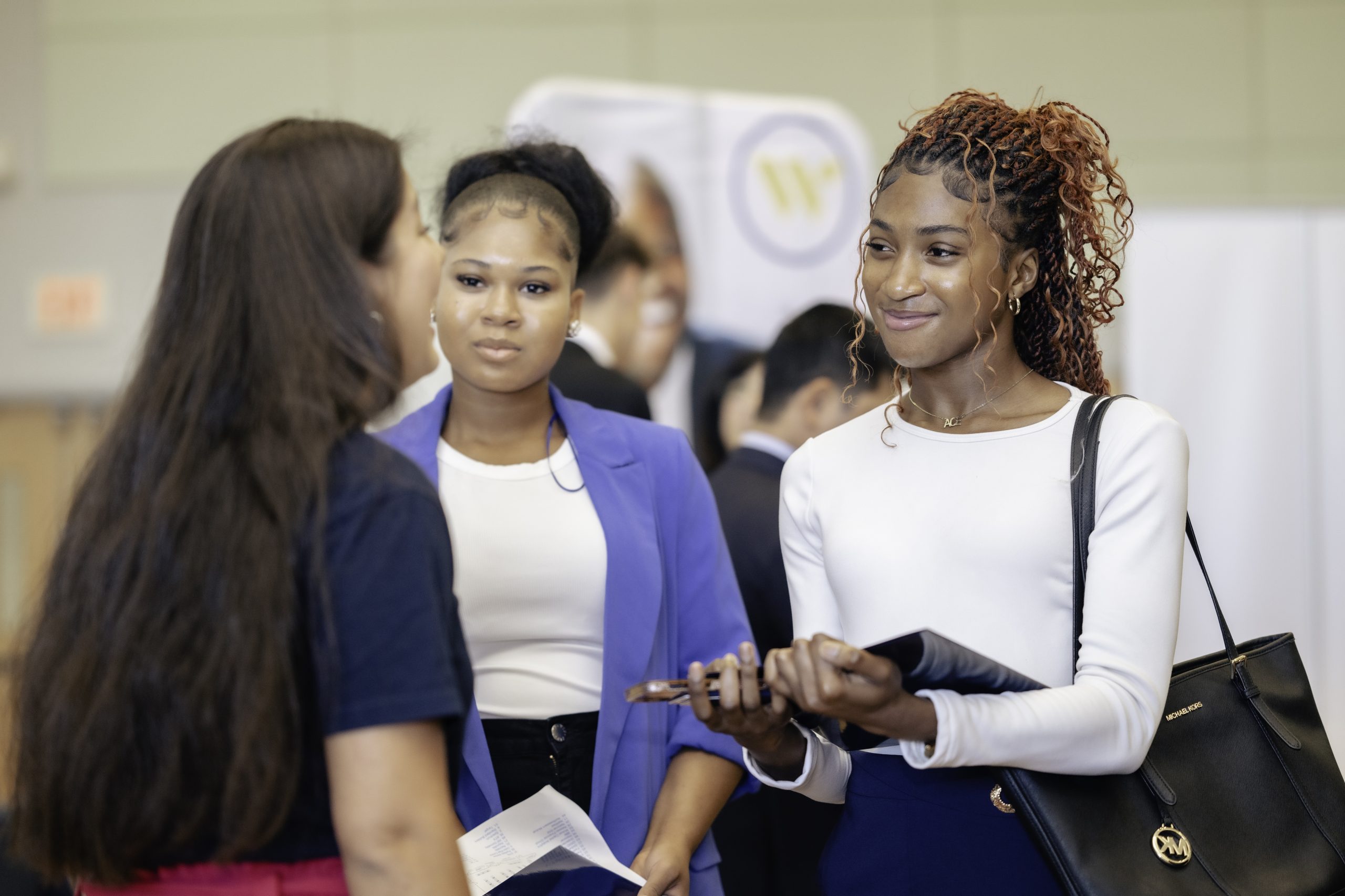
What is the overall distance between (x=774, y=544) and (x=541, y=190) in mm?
1037

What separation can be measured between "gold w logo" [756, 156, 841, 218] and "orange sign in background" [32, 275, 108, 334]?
3.26 meters

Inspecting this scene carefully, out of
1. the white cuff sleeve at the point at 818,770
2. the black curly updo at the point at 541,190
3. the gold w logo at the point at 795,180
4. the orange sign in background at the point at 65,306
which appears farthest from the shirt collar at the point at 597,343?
the orange sign in background at the point at 65,306

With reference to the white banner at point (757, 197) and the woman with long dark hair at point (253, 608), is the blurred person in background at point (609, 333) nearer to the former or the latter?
the white banner at point (757, 197)

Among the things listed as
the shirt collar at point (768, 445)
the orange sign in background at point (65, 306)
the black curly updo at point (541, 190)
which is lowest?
the shirt collar at point (768, 445)

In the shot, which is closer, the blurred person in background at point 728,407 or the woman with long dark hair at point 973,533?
the woman with long dark hair at point 973,533

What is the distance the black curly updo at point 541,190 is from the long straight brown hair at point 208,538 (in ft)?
2.82

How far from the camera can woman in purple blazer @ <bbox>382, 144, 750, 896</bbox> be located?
1.76 m

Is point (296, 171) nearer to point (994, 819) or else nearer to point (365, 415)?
point (365, 415)

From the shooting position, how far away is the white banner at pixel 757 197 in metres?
4.36

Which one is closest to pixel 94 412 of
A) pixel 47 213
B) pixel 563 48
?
pixel 47 213

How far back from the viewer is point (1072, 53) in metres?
5.52

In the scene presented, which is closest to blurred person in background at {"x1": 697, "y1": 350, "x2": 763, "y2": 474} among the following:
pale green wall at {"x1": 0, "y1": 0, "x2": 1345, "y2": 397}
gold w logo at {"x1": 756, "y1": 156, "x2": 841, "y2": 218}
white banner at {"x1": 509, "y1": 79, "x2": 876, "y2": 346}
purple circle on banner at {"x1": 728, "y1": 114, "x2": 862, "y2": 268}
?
white banner at {"x1": 509, "y1": 79, "x2": 876, "y2": 346}

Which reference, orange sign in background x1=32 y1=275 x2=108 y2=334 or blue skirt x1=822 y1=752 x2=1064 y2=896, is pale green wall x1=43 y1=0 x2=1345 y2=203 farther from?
blue skirt x1=822 y1=752 x2=1064 y2=896

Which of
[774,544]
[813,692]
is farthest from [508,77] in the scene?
[813,692]
